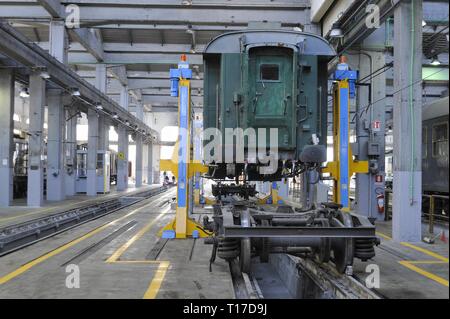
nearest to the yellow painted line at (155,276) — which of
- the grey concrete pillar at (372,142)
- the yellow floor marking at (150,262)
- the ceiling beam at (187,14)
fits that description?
the yellow floor marking at (150,262)

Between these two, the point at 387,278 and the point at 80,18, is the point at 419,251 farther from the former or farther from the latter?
the point at 80,18

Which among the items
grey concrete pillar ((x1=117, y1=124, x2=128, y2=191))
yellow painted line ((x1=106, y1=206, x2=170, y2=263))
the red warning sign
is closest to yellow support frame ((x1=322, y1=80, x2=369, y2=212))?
yellow painted line ((x1=106, y1=206, x2=170, y2=263))

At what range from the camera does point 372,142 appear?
41.1ft

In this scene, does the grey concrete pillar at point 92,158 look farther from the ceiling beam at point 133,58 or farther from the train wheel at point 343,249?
the train wheel at point 343,249

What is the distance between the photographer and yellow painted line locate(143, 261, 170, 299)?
5023mm

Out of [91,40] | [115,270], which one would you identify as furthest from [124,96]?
[115,270]

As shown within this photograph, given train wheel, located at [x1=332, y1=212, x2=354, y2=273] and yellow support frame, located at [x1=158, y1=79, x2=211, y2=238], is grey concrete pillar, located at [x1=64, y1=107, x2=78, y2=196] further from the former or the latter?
train wheel, located at [x1=332, y1=212, x2=354, y2=273]

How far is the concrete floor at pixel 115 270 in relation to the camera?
16.9ft

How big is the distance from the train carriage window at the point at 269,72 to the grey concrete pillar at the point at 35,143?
12.5m

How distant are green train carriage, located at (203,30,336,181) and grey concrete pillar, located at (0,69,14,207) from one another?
40.3ft

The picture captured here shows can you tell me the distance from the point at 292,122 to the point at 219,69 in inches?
63.1

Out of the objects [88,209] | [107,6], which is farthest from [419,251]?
[107,6]

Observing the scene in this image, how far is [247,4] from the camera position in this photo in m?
16.0

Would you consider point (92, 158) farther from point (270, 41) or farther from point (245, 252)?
point (245, 252)
